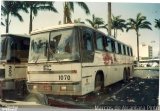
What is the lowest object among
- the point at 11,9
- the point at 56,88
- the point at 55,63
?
the point at 56,88

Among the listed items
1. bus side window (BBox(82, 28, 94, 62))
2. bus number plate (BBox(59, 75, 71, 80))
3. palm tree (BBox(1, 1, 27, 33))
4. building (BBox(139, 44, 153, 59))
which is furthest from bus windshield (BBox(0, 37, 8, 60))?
building (BBox(139, 44, 153, 59))

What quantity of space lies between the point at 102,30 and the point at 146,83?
125 centimetres

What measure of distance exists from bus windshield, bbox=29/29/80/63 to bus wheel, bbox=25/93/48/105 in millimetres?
598

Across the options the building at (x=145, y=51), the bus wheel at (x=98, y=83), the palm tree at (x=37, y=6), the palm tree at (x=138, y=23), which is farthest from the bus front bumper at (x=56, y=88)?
the palm tree at (x=138, y=23)

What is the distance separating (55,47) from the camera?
4680 mm

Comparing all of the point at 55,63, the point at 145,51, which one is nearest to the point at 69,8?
the point at 55,63

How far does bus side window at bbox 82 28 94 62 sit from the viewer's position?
4.62 m

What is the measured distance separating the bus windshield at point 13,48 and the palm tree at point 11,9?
0.18m

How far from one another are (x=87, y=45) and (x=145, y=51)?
107 cm

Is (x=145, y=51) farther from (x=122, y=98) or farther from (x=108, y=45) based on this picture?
(x=122, y=98)

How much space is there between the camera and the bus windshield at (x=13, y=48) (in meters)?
4.78

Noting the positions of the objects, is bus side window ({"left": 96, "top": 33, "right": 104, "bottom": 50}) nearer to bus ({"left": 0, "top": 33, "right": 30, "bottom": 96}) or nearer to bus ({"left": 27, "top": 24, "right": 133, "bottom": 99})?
bus ({"left": 27, "top": 24, "right": 133, "bottom": 99})

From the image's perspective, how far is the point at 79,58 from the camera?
4.58 meters

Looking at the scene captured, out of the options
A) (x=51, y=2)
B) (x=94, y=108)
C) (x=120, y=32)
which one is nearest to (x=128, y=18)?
(x=120, y=32)
